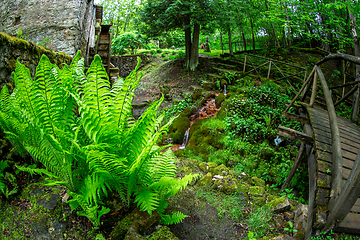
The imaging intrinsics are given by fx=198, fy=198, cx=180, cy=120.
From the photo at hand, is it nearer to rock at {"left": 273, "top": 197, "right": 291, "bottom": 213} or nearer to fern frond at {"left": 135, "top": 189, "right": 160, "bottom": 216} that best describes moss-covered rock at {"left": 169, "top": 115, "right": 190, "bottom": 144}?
rock at {"left": 273, "top": 197, "right": 291, "bottom": 213}

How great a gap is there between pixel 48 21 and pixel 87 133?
553 centimetres

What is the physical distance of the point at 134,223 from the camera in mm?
1711

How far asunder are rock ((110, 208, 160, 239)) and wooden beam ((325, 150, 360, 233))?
1.63m

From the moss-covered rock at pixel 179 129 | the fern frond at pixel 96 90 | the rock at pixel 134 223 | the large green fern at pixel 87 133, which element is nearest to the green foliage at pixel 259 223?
the large green fern at pixel 87 133

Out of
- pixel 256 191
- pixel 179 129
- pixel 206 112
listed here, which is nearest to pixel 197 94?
pixel 206 112

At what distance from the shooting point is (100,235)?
153 cm

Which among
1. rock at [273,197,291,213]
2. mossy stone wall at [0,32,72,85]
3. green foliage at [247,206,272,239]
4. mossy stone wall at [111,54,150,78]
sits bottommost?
rock at [273,197,291,213]

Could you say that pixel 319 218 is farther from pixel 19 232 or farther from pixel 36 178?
pixel 36 178

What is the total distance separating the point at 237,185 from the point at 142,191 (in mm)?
2408

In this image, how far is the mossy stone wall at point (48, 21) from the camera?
5273 millimetres

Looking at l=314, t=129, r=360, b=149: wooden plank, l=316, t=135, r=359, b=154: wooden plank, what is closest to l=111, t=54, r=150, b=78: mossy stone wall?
l=314, t=129, r=360, b=149: wooden plank

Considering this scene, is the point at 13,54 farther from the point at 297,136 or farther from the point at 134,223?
the point at 297,136

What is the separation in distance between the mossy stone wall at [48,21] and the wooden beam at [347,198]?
6.00m

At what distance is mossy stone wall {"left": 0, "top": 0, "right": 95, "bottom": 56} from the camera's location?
5.27m
